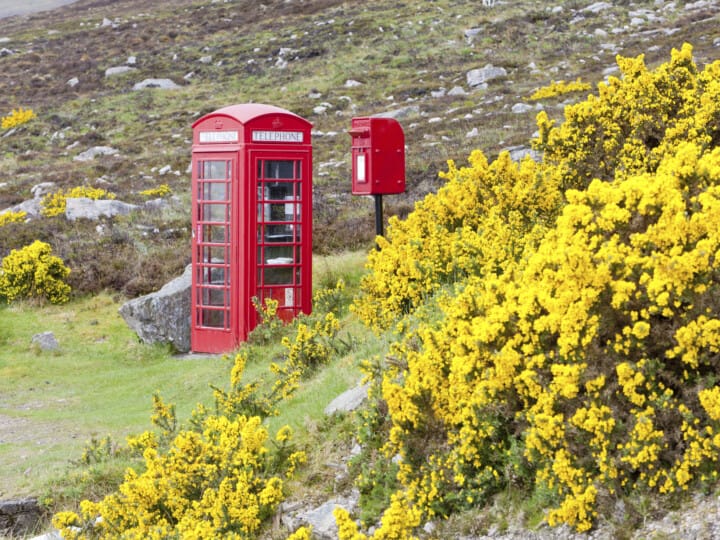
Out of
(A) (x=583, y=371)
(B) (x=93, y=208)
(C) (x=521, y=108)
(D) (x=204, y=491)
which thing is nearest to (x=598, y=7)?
(C) (x=521, y=108)

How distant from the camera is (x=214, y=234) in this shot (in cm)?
1148

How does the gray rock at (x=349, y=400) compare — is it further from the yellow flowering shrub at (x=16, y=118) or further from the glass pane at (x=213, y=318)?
the yellow flowering shrub at (x=16, y=118)

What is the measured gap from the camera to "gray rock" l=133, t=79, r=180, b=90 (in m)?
45.0

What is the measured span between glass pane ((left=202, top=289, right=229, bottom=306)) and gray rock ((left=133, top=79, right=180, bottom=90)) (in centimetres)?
3508

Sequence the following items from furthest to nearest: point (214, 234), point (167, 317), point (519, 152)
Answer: point (519, 152) → point (167, 317) → point (214, 234)

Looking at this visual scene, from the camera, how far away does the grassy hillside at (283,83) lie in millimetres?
18766

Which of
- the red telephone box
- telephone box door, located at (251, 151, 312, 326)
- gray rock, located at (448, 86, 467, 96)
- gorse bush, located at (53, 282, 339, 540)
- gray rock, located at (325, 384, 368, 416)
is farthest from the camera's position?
gray rock, located at (448, 86, 467, 96)

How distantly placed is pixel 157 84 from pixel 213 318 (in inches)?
1416

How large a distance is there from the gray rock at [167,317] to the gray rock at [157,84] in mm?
34259

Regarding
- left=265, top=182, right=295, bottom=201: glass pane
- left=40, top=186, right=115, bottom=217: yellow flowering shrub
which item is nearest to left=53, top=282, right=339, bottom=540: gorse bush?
left=265, top=182, right=295, bottom=201: glass pane

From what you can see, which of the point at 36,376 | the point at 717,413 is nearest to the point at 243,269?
the point at 36,376

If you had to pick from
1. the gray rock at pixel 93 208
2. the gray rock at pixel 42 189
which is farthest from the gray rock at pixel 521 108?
the gray rock at pixel 42 189

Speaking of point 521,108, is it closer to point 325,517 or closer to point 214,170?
point 214,170

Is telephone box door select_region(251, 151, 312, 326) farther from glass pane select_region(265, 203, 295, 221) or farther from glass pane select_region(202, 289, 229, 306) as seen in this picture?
glass pane select_region(202, 289, 229, 306)
